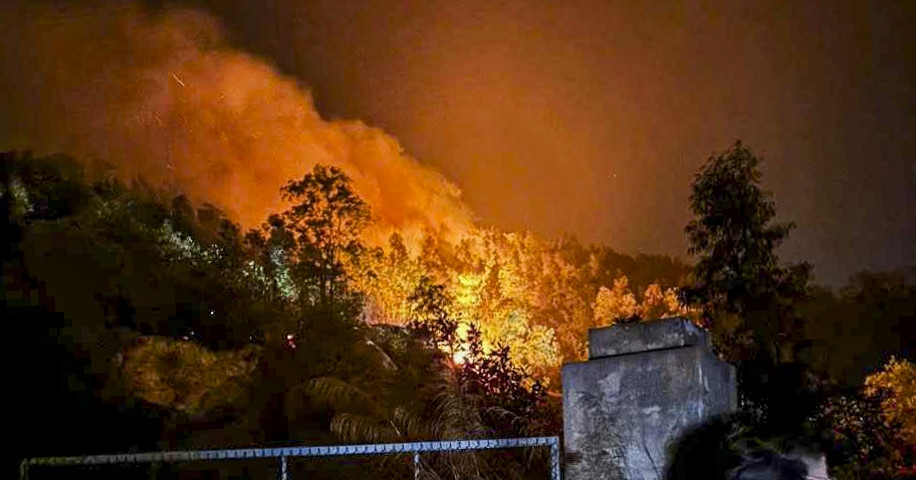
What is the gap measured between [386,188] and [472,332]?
136ft

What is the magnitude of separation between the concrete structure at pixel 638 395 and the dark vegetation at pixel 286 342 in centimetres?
35

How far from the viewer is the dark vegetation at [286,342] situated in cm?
→ 841

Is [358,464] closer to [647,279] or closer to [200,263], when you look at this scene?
[200,263]

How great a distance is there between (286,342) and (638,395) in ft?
47.1

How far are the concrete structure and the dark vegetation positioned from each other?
349 millimetres

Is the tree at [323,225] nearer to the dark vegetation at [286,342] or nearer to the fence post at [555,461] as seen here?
the dark vegetation at [286,342]

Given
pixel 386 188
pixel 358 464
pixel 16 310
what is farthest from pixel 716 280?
pixel 386 188

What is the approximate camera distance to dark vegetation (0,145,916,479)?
841cm

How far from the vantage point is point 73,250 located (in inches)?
483

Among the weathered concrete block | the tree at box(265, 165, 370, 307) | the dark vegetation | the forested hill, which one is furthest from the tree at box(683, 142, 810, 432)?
the tree at box(265, 165, 370, 307)

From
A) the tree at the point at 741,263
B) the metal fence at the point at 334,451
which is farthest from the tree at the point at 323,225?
the metal fence at the point at 334,451

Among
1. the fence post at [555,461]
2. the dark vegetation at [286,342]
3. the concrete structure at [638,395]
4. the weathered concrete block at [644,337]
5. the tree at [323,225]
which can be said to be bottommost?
the fence post at [555,461]

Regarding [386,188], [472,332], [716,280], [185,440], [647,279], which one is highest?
[386,188]

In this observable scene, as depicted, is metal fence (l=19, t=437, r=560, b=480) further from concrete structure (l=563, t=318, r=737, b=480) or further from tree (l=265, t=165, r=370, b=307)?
tree (l=265, t=165, r=370, b=307)
